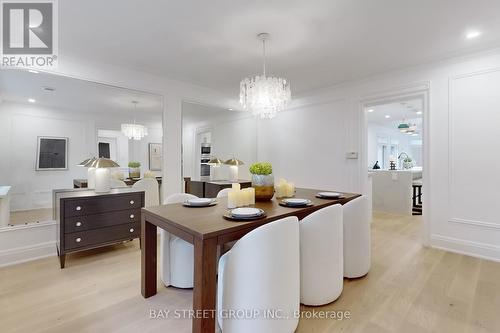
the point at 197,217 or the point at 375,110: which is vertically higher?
the point at 375,110

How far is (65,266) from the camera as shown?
2.62 metres

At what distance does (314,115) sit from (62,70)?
3.83 metres

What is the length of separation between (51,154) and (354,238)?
358cm

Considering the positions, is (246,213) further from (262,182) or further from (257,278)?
(262,182)

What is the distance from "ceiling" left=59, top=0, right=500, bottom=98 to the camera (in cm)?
205

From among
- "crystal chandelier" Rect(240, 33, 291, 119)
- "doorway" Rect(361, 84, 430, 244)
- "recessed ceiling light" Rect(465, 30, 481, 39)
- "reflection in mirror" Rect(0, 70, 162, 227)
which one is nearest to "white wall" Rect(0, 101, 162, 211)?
"reflection in mirror" Rect(0, 70, 162, 227)

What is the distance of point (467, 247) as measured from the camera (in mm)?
2971

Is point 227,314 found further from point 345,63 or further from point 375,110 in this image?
point 375,110

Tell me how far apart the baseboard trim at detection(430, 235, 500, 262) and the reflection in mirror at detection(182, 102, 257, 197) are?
3140 mm

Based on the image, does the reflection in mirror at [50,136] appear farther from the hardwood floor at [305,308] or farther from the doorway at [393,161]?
the doorway at [393,161]


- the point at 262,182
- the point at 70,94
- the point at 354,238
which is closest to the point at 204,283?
the point at 262,182

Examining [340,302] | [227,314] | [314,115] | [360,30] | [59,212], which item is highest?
[360,30]

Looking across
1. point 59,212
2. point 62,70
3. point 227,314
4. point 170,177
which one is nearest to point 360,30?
point 227,314

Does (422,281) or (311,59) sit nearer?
(422,281)
